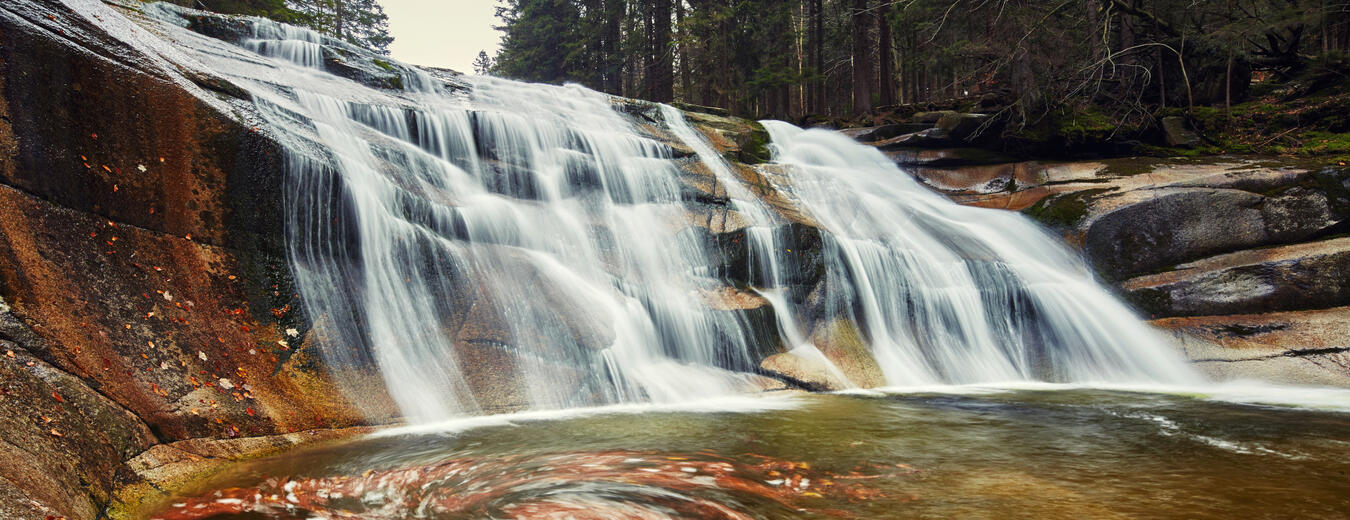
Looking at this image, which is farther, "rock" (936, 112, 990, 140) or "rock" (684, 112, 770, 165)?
"rock" (936, 112, 990, 140)

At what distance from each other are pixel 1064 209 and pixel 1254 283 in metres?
2.80

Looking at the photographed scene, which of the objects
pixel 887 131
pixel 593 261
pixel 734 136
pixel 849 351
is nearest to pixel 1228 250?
pixel 849 351

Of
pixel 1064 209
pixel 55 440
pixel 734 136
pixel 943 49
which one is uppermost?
pixel 943 49

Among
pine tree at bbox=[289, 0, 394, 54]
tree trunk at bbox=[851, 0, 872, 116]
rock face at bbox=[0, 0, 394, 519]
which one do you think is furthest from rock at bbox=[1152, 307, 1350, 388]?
pine tree at bbox=[289, 0, 394, 54]

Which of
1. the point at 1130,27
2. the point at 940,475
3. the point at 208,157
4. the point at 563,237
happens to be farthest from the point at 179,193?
the point at 1130,27

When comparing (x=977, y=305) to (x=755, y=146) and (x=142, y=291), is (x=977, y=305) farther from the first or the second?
(x=142, y=291)

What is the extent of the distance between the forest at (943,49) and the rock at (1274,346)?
17.2 feet

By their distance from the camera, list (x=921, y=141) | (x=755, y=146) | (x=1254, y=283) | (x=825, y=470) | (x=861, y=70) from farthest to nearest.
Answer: (x=861, y=70) < (x=921, y=141) < (x=755, y=146) < (x=1254, y=283) < (x=825, y=470)

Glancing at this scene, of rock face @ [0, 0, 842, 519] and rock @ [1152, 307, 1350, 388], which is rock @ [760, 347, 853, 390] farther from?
rock @ [1152, 307, 1350, 388]

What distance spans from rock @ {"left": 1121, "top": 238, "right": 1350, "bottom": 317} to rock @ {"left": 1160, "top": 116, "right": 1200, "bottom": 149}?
4123 mm

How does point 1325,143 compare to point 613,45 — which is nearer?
point 1325,143

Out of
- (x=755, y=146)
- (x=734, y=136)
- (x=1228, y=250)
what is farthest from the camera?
(x=755, y=146)

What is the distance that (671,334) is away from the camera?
755 cm

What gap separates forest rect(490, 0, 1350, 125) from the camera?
509 inches
